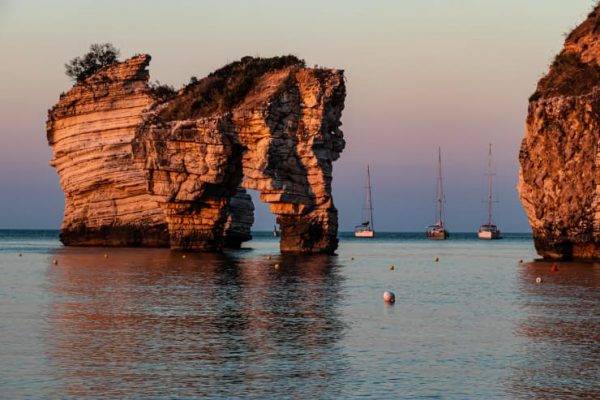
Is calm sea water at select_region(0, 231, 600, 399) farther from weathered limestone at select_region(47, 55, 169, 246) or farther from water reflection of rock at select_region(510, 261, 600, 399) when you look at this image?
weathered limestone at select_region(47, 55, 169, 246)

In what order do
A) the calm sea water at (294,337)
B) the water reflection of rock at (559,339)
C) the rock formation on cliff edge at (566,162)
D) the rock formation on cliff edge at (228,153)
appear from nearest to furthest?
the calm sea water at (294,337), the water reflection of rock at (559,339), the rock formation on cliff edge at (566,162), the rock formation on cliff edge at (228,153)

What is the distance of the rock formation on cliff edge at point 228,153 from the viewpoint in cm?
7788

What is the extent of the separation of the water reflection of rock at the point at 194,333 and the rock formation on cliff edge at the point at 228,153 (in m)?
20.3

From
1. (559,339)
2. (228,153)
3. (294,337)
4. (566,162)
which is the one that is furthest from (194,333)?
(228,153)

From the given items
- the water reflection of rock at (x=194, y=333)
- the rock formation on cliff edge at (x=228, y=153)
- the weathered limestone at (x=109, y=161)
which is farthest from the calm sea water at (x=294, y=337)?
the weathered limestone at (x=109, y=161)

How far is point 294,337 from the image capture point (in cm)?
3092

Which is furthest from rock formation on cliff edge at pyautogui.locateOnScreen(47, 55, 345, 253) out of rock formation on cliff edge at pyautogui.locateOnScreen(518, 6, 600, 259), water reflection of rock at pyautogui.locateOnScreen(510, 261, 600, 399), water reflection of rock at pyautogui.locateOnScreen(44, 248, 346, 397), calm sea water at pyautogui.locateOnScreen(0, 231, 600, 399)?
water reflection of rock at pyautogui.locateOnScreen(510, 261, 600, 399)

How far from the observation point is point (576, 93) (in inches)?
2670

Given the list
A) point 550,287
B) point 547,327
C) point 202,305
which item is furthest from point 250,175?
point 547,327

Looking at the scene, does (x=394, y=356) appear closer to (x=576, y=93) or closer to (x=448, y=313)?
(x=448, y=313)

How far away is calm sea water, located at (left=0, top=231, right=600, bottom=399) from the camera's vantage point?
23531mm

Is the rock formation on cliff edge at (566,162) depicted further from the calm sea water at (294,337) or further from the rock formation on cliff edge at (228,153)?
the rock formation on cliff edge at (228,153)

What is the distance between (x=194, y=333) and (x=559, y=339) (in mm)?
10576

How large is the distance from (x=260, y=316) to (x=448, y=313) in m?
7.02
